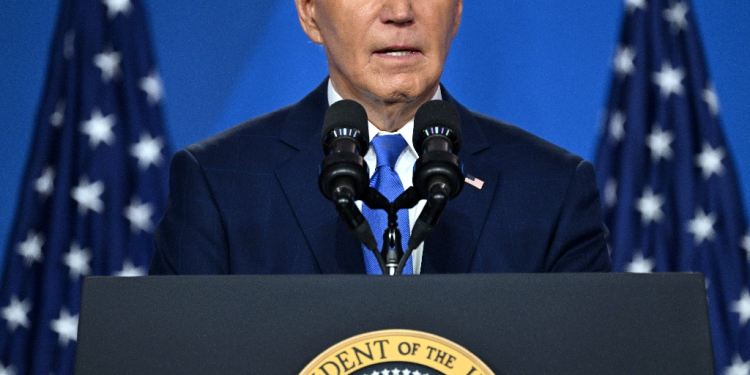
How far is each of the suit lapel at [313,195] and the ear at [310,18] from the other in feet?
0.37

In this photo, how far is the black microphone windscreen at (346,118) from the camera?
1.11 meters

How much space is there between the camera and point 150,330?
3.06 ft

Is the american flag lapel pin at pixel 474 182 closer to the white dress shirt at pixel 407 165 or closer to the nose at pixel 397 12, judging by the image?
the white dress shirt at pixel 407 165

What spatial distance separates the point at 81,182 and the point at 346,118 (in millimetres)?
1679

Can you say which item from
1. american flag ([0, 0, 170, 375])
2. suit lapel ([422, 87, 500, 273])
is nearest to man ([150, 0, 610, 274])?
suit lapel ([422, 87, 500, 273])

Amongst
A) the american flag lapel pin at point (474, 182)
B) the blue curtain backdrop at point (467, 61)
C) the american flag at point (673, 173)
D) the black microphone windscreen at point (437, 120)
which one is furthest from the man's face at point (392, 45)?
the american flag at point (673, 173)

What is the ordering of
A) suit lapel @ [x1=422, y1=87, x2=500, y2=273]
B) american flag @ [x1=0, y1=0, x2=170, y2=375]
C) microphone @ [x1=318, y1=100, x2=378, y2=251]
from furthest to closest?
american flag @ [x1=0, y1=0, x2=170, y2=375] → suit lapel @ [x1=422, y1=87, x2=500, y2=273] → microphone @ [x1=318, y1=100, x2=378, y2=251]

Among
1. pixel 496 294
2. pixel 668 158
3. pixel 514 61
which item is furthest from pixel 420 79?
pixel 668 158

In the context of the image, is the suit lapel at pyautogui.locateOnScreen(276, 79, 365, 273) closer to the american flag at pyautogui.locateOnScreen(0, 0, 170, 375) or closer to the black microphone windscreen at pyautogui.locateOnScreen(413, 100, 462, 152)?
the black microphone windscreen at pyautogui.locateOnScreen(413, 100, 462, 152)

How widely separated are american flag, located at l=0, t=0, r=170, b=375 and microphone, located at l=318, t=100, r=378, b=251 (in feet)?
5.28

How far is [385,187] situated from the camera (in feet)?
5.07

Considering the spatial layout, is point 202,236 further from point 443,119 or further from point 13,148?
point 13,148

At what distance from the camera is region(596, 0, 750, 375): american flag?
8.59 ft

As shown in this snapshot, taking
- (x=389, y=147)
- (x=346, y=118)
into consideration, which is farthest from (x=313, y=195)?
(x=346, y=118)
